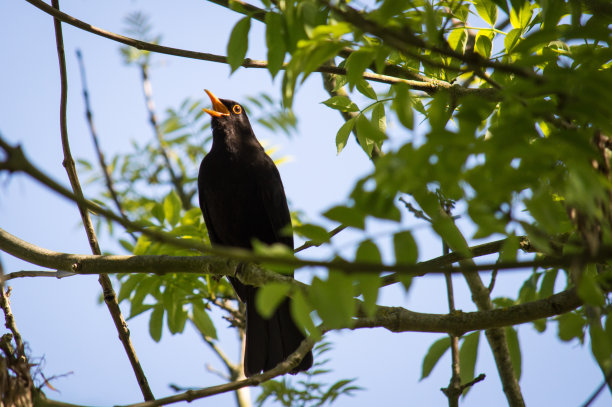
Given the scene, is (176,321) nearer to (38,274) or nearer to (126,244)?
(126,244)

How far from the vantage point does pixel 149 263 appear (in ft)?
9.34

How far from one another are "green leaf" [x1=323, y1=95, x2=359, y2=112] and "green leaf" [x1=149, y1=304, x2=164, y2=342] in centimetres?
182

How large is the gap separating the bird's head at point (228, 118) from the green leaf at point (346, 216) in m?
3.92

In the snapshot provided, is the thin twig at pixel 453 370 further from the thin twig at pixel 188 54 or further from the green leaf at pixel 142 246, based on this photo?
the green leaf at pixel 142 246

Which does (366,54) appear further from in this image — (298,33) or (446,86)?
(446,86)

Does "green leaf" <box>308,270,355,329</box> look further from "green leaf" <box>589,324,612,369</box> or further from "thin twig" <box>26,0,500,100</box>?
"thin twig" <box>26,0,500,100</box>

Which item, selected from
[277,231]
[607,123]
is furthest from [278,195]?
[607,123]

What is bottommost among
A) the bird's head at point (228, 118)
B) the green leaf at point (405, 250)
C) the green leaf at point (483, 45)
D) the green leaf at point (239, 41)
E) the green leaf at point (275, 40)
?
the green leaf at point (405, 250)

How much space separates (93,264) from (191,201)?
3.89m

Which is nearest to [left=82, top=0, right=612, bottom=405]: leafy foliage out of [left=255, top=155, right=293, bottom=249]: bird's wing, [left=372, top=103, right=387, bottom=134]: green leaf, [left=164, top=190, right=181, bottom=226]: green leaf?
[left=372, top=103, right=387, bottom=134]: green leaf

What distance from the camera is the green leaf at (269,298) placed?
158cm

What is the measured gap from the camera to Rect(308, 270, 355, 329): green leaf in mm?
1546

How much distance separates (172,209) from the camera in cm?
420

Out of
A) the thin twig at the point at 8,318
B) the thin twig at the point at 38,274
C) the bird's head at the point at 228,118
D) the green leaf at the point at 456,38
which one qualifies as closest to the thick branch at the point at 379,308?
the thin twig at the point at 38,274
